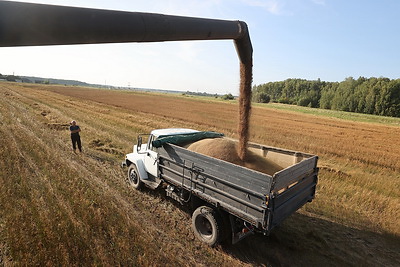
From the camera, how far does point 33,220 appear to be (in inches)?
198

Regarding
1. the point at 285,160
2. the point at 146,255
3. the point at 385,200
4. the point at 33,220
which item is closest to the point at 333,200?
the point at 385,200

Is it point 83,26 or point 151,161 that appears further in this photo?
point 151,161

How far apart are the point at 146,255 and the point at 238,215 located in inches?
72.6

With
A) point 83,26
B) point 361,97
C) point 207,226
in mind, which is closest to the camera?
point 83,26

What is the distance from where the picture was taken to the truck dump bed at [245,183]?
3953 mm

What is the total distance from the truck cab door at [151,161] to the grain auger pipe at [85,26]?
4500 mm

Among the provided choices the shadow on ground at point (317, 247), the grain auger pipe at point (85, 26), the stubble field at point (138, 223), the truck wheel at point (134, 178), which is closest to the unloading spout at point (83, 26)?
the grain auger pipe at point (85, 26)

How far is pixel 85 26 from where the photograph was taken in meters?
1.46

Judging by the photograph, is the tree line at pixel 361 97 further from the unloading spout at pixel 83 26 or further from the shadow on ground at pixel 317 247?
the unloading spout at pixel 83 26

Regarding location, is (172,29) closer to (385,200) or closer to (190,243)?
(190,243)

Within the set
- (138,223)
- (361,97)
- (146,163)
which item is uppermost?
(361,97)

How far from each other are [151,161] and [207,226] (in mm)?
2394

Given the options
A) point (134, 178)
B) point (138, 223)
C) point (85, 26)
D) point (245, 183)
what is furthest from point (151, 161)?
point (85, 26)

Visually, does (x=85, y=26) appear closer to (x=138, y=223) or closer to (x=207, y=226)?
(x=207, y=226)
